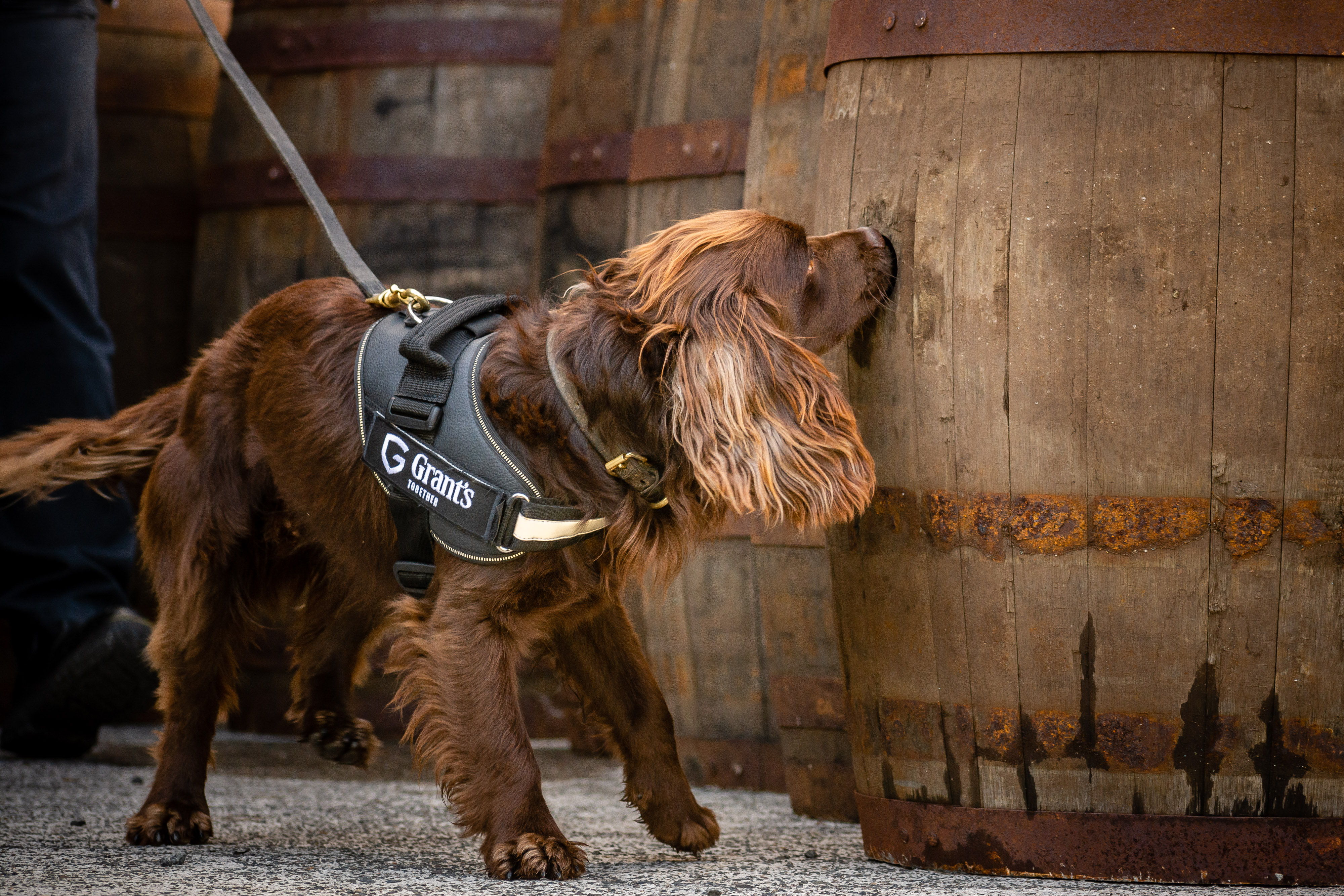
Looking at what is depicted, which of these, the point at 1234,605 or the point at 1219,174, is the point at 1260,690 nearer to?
the point at 1234,605

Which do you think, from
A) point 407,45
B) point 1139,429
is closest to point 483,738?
point 1139,429

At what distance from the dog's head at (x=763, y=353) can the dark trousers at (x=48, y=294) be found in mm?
2141

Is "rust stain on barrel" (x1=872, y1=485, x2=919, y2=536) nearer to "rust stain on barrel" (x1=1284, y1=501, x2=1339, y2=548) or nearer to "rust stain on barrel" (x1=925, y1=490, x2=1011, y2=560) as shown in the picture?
"rust stain on barrel" (x1=925, y1=490, x2=1011, y2=560)

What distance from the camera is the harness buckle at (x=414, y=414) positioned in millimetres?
2559

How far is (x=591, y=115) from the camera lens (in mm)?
4113

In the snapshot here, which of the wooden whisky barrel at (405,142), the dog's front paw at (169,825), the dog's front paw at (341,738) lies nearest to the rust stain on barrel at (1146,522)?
the dog's front paw at (341,738)

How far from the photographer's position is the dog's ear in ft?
7.93

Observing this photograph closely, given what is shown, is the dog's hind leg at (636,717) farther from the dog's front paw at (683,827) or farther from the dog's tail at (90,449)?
the dog's tail at (90,449)

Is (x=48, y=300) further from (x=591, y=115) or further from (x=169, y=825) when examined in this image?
(x=169, y=825)

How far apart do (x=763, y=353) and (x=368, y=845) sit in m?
1.23

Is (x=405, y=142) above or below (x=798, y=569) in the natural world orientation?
above

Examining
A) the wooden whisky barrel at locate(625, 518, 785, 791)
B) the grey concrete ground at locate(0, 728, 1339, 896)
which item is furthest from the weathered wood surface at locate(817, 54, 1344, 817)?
the wooden whisky barrel at locate(625, 518, 785, 791)

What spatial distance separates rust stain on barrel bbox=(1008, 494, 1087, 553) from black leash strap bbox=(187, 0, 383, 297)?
1332 mm

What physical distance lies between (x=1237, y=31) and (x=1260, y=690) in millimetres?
988
